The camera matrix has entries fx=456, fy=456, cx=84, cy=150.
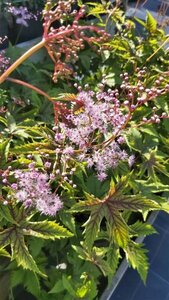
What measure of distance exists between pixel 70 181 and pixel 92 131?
0.16m

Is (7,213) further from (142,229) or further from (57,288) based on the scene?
(142,229)

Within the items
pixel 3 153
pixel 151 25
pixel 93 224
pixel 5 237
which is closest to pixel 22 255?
pixel 5 237

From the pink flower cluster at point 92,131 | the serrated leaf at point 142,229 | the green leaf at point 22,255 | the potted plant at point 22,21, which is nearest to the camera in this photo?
the green leaf at point 22,255

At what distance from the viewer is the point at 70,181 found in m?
1.26

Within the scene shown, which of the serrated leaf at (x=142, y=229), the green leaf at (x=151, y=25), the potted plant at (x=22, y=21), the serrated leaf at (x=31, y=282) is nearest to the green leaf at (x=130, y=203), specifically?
the serrated leaf at (x=142, y=229)

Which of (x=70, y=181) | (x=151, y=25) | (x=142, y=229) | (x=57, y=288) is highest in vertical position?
(x=151, y=25)

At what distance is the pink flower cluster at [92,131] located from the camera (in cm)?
130

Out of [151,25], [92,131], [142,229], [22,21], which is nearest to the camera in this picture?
[92,131]

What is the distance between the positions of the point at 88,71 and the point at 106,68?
0.12 metres

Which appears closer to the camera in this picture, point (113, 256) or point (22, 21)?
point (113, 256)

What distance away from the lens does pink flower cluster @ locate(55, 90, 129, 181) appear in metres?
1.30

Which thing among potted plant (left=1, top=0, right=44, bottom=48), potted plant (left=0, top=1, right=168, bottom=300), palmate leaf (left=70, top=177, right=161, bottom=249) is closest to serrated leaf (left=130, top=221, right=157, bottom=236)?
potted plant (left=0, top=1, right=168, bottom=300)

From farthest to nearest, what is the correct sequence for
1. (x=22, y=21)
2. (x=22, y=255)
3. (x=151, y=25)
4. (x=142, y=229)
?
(x=22, y=21) → (x=151, y=25) → (x=142, y=229) → (x=22, y=255)

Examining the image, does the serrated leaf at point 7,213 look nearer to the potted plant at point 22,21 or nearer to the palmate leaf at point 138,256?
the palmate leaf at point 138,256
